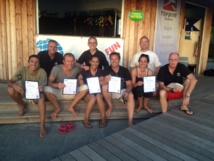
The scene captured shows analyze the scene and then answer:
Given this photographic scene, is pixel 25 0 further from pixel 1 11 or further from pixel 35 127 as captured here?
pixel 35 127

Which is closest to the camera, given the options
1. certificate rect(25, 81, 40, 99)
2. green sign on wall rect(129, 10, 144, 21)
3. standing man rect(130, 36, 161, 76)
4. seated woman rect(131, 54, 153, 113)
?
certificate rect(25, 81, 40, 99)

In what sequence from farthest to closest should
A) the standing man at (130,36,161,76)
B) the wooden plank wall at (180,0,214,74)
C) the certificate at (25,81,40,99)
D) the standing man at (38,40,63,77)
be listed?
1. the wooden plank wall at (180,0,214,74)
2. the standing man at (130,36,161,76)
3. the standing man at (38,40,63,77)
4. the certificate at (25,81,40,99)

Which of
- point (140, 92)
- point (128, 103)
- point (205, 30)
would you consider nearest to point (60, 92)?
point (128, 103)

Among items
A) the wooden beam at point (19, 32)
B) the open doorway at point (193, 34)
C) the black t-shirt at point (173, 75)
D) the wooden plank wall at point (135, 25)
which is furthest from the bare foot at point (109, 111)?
the open doorway at point (193, 34)

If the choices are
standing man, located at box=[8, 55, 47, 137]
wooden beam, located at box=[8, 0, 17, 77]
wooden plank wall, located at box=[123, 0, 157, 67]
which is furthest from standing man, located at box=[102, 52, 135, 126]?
wooden beam, located at box=[8, 0, 17, 77]

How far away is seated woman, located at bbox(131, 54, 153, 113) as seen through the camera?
12.2 feet

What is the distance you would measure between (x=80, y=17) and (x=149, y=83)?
177 inches

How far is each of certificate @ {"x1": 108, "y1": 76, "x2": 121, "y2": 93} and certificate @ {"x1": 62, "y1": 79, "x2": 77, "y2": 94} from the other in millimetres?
560

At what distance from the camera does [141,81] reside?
371cm

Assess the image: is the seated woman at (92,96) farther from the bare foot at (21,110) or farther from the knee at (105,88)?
the bare foot at (21,110)

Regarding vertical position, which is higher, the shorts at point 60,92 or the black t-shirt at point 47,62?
the black t-shirt at point 47,62

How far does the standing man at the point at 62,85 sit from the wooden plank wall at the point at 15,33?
5.65ft

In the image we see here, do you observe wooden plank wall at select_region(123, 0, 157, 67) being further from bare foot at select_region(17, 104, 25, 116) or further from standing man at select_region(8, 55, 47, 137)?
bare foot at select_region(17, 104, 25, 116)

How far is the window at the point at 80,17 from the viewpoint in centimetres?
565
